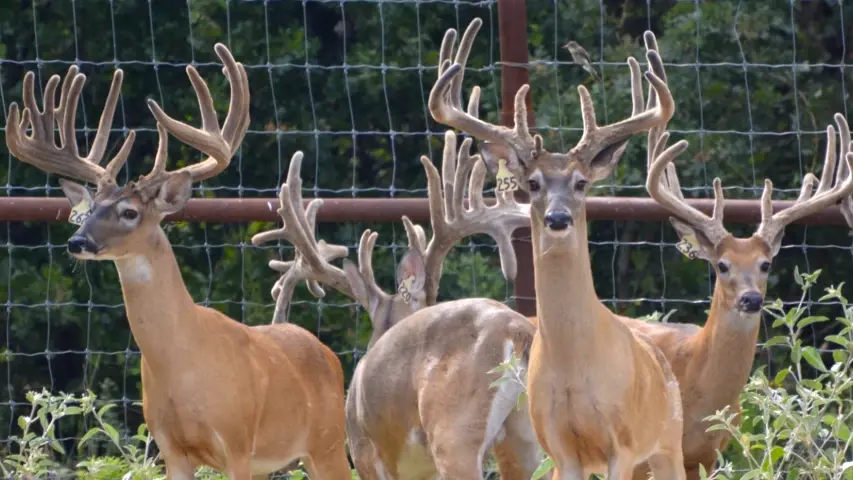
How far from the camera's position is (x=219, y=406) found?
6.23 metres

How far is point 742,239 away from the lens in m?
7.08

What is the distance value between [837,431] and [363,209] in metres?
2.60

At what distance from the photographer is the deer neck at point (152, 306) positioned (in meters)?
6.27

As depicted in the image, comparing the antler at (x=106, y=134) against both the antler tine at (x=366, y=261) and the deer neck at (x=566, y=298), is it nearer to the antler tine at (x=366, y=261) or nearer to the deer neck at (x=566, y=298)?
the antler tine at (x=366, y=261)

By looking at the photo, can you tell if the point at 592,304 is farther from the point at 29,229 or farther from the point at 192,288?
the point at 29,229

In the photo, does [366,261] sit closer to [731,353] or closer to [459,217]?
[459,217]

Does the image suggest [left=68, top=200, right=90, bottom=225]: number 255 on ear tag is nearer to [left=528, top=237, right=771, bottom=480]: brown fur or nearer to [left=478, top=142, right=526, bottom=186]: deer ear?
[left=478, top=142, right=526, bottom=186]: deer ear

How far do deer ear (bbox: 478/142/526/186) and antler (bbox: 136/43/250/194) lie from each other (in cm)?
115

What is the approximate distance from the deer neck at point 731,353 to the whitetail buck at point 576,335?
1.30 m

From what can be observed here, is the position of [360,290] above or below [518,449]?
above

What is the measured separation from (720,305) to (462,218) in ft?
3.64

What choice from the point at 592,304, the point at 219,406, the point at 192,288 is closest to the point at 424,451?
the point at 219,406

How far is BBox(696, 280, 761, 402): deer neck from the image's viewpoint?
6980mm

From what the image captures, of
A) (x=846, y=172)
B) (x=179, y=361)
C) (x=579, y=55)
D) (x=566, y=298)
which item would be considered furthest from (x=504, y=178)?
(x=579, y=55)
